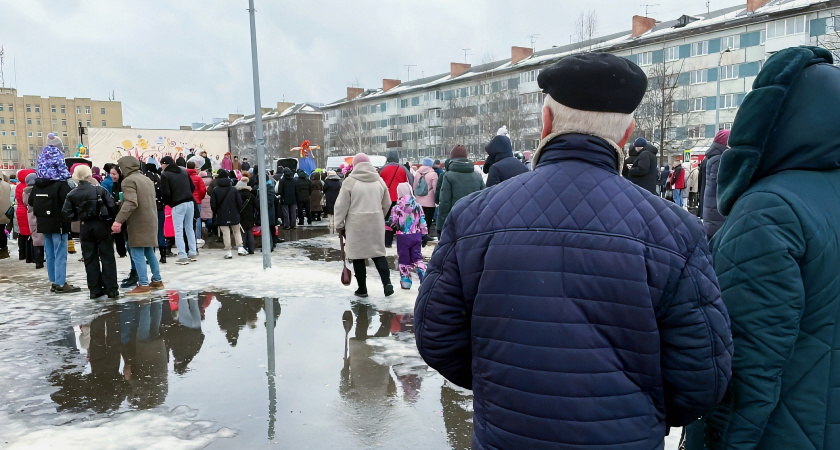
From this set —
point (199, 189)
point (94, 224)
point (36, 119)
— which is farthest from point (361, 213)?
point (36, 119)

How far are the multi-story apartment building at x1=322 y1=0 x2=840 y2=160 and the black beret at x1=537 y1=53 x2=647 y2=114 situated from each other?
30733 millimetres

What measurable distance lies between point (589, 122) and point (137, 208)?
828 cm

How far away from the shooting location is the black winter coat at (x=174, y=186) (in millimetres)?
11555

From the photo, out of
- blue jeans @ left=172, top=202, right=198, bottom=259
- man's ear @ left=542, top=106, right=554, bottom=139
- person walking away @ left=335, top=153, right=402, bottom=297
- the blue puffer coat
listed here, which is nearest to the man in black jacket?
blue jeans @ left=172, top=202, right=198, bottom=259

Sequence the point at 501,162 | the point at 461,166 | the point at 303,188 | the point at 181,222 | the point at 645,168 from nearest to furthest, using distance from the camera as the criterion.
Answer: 1. the point at 501,162
2. the point at 645,168
3. the point at 461,166
4. the point at 181,222
5. the point at 303,188

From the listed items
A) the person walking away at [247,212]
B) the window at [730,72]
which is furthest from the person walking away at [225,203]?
the window at [730,72]

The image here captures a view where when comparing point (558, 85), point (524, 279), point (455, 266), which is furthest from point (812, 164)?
point (455, 266)

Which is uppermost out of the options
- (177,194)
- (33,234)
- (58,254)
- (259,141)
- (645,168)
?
(259,141)

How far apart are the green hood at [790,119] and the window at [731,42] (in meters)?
55.2

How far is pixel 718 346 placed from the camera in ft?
5.63

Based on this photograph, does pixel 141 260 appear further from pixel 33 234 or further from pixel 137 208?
pixel 33 234

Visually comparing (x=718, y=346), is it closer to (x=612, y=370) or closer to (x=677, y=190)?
(x=612, y=370)

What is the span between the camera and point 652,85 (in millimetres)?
39688

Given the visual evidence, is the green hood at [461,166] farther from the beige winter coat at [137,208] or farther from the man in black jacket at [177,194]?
the man in black jacket at [177,194]
